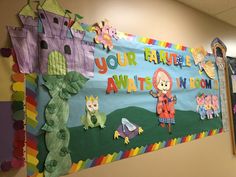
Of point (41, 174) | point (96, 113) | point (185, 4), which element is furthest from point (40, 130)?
point (185, 4)

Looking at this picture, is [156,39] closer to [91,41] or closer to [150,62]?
[150,62]

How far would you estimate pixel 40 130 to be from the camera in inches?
49.1

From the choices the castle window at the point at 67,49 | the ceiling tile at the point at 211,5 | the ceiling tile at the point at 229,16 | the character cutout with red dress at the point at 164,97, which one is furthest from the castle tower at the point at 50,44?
the ceiling tile at the point at 229,16

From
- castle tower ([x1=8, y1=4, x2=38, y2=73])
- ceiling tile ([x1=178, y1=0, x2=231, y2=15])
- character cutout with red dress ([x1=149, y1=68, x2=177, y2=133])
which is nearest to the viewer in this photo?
castle tower ([x1=8, y1=4, x2=38, y2=73])

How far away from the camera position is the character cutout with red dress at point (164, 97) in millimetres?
1865

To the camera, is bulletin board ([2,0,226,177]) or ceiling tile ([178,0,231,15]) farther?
ceiling tile ([178,0,231,15])

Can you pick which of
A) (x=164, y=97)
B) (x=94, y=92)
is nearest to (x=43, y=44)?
(x=94, y=92)

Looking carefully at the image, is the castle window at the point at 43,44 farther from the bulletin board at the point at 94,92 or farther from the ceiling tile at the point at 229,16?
the ceiling tile at the point at 229,16

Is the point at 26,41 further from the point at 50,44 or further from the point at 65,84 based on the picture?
the point at 65,84

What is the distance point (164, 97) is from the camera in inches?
75.2

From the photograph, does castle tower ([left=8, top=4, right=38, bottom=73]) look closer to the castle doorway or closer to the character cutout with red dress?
the castle doorway

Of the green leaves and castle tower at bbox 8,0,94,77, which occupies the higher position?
castle tower at bbox 8,0,94,77

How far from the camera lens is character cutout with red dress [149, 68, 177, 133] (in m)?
1.87

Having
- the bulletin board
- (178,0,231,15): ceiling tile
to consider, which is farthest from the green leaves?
(178,0,231,15): ceiling tile
